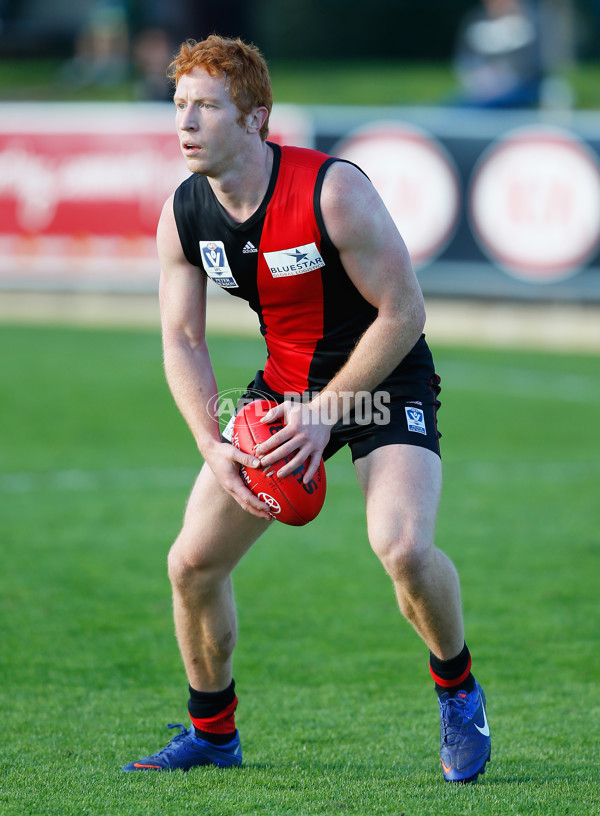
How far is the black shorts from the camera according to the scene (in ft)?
13.2

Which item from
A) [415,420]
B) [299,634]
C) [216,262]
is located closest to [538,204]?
[299,634]

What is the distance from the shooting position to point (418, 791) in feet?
12.7

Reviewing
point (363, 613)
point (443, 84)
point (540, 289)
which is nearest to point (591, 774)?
point (363, 613)

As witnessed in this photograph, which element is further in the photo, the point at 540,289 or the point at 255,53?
the point at 540,289

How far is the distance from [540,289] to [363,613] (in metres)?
9.63

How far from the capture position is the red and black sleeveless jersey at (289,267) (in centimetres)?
388

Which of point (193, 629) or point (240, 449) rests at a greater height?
point (240, 449)

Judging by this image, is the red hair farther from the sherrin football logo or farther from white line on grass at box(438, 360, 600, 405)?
white line on grass at box(438, 360, 600, 405)

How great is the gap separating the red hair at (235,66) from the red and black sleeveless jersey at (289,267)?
0.69ft

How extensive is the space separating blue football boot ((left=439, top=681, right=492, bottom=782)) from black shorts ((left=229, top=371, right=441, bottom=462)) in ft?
2.77

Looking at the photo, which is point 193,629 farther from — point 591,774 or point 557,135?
point 557,135

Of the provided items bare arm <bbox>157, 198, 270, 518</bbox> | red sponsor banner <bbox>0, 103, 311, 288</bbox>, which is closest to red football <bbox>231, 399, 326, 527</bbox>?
bare arm <bbox>157, 198, 270, 518</bbox>

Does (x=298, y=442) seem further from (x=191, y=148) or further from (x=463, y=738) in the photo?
(x=463, y=738)

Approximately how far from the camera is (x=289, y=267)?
12.9 feet
